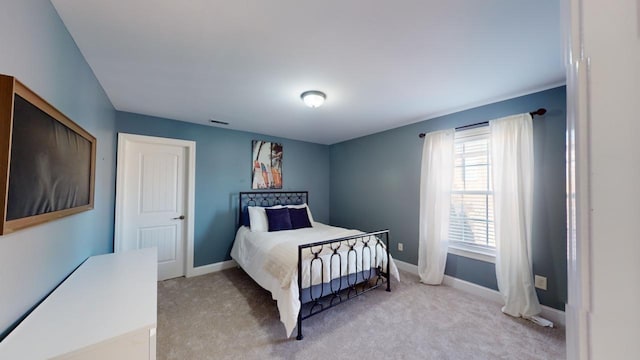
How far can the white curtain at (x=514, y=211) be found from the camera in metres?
2.37

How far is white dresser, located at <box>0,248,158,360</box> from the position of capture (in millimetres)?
932

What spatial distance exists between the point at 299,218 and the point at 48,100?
116 inches

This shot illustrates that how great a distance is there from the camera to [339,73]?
2.08m

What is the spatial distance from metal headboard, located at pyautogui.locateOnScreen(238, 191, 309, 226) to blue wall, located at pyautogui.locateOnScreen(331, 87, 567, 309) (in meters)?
0.80

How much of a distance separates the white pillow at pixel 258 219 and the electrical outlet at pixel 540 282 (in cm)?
314

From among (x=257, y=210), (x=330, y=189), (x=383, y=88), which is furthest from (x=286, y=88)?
(x=330, y=189)

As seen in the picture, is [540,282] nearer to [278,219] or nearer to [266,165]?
[278,219]

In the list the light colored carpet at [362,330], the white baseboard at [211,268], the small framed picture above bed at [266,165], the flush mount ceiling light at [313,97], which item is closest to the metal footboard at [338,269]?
the light colored carpet at [362,330]

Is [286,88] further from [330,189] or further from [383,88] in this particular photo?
[330,189]

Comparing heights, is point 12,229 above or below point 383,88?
below

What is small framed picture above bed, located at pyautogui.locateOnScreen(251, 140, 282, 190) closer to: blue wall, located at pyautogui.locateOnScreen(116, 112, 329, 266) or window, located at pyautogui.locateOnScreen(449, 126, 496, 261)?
blue wall, located at pyautogui.locateOnScreen(116, 112, 329, 266)

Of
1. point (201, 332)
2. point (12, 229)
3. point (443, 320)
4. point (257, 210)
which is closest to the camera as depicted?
point (12, 229)

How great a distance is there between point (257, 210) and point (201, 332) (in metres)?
1.76

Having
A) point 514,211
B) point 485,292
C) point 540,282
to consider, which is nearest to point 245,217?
point 485,292
